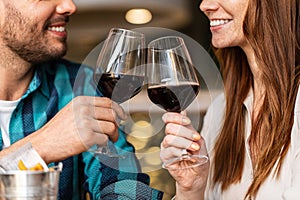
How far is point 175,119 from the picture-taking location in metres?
1.32

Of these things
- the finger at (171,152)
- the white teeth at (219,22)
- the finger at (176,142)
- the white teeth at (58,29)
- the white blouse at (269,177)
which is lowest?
the white blouse at (269,177)

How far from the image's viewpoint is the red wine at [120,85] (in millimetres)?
1254

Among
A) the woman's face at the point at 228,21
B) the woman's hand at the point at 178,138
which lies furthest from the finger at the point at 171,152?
the woman's face at the point at 228,21

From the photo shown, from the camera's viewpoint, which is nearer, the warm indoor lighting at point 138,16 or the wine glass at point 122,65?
the wine glass at point 122,65

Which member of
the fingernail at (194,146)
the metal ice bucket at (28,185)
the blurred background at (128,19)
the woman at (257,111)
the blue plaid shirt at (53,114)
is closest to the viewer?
the metal ice bucket at (28,185)

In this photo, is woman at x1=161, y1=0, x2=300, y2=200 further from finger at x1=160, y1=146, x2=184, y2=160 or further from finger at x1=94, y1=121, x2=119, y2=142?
finger at x1=94, y1=121, x2=119, y2=142

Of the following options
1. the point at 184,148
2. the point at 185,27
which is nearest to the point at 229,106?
the point at 184,148

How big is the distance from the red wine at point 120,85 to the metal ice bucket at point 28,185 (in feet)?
1.21

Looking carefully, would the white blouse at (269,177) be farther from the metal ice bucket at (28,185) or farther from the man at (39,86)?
the metal ice bucket at (28,185)

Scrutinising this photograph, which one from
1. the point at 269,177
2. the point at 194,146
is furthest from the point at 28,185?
the point at 269,177

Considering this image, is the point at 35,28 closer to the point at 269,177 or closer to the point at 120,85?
the point at 120,85

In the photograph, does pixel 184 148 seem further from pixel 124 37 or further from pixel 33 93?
pixel 33 93

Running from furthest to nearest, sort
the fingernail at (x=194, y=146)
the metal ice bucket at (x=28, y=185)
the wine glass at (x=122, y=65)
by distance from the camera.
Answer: the fingernail at (x=194, y=146), the wine glass at (x=122, y=65), the metal ice bucket at (x=28, y=185)

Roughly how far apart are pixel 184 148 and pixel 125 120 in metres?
0.15
